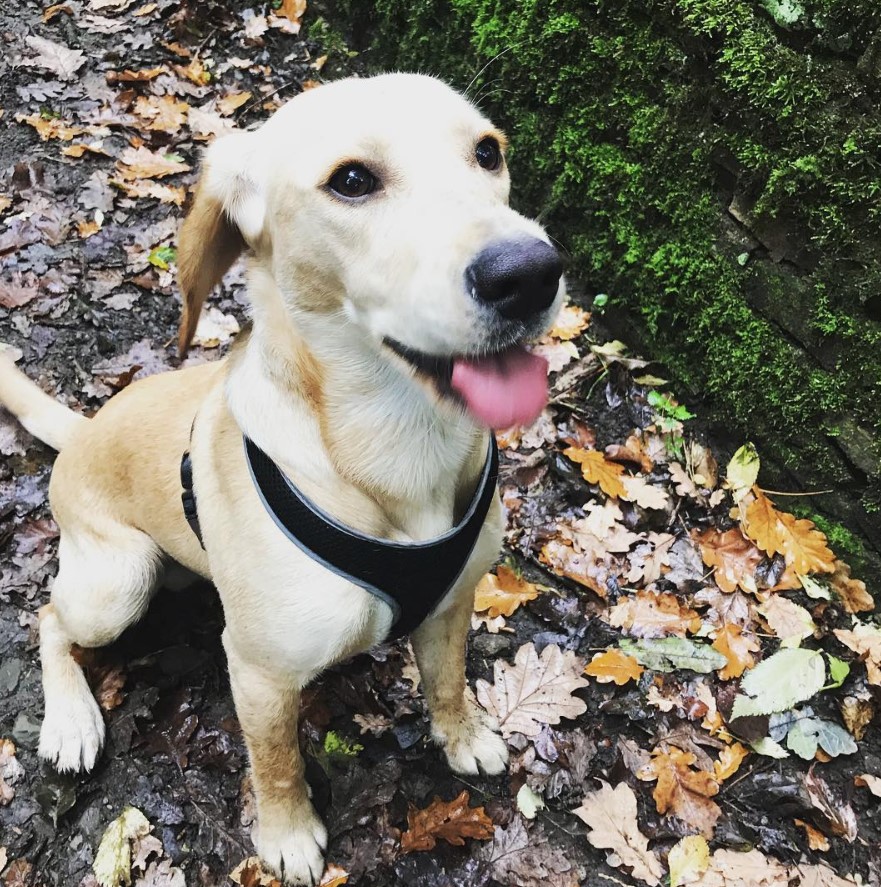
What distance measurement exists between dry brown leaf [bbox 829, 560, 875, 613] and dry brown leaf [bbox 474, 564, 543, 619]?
4.69 ft

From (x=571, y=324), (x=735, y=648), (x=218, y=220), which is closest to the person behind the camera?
(x=218, y=220)

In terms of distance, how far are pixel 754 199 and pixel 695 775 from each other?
2688mm

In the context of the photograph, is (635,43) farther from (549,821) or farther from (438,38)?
(549,821)

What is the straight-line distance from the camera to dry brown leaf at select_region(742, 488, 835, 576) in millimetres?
3529

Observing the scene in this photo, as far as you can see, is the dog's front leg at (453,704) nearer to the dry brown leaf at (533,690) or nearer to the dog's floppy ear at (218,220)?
the dry brown leaf at (533,690)

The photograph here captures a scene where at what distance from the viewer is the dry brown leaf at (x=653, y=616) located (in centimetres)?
340

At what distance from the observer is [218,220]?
2.22 meters

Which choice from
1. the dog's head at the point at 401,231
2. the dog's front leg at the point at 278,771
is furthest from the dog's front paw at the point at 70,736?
the dog's head at the point at 401,231

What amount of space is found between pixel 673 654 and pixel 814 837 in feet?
2.78

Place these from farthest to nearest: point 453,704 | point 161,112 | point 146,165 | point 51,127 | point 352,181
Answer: point 161,112 < point 51,127 < point 146,165 < point 453,704 < point 352,181

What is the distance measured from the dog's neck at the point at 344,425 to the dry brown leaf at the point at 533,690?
1.29 metres

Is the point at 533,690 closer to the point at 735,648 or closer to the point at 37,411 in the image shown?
the point at 735,648

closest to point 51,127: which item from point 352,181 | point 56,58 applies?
point 56,58

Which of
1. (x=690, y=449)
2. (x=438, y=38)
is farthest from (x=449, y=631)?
(x=438, y=38)
